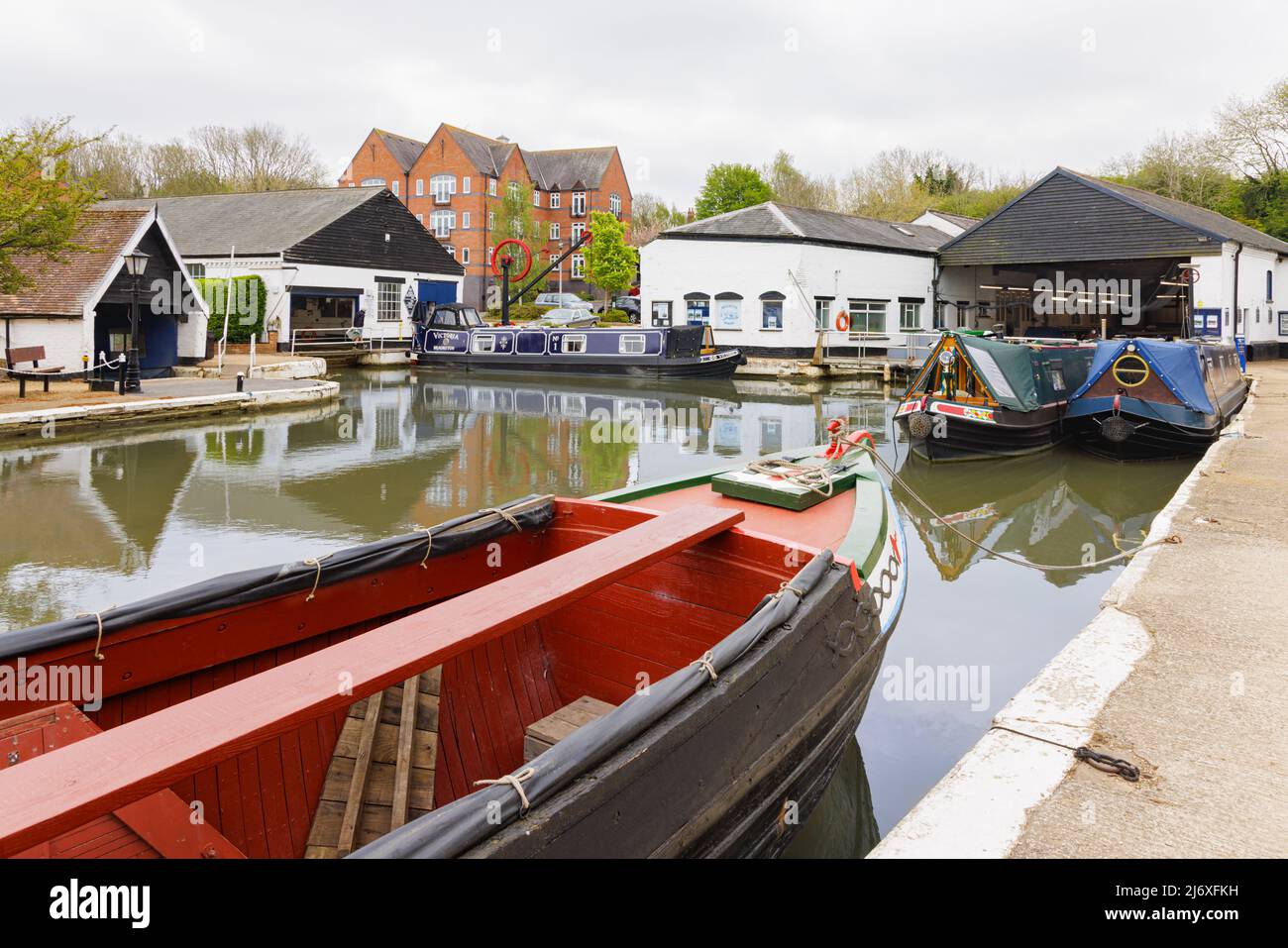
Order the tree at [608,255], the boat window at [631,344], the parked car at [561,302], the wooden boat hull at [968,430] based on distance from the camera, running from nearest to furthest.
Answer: the wooden boat hull at [968,430] < the boat window at [631,344] < the parked car at [561,302] < the tree at [608,255]

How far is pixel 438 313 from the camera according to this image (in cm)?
3438

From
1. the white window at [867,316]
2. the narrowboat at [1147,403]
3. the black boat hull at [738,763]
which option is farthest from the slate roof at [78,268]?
the white window at [867,316]

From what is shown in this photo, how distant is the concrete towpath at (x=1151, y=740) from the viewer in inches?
126

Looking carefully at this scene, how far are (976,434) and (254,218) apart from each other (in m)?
29.9

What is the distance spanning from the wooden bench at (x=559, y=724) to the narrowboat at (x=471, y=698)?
15mm

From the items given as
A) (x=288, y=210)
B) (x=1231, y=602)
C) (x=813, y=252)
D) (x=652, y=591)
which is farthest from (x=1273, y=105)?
(x=652, y=591)

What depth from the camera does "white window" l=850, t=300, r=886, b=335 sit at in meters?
32.2

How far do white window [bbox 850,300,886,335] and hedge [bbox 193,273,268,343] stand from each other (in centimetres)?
1988

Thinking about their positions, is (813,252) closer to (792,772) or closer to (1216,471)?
(1216,471)

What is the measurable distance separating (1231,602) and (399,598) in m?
5.00

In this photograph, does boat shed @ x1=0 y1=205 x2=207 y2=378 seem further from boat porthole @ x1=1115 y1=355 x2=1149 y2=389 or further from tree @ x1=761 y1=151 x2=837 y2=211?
tree @ x1=761 y1=151 x2=837 y2=211

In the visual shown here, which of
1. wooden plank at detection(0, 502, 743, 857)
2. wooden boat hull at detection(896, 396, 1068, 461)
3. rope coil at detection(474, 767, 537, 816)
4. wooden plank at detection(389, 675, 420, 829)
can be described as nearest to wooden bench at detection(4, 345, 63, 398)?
wooden boat hull at detection(896, 396, 1068, 461)

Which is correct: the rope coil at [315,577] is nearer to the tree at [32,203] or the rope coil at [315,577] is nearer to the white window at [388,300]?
the tree at [32,203]

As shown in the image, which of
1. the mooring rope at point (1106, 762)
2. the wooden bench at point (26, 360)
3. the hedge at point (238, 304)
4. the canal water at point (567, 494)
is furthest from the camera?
the hedge at point (238, 304)
